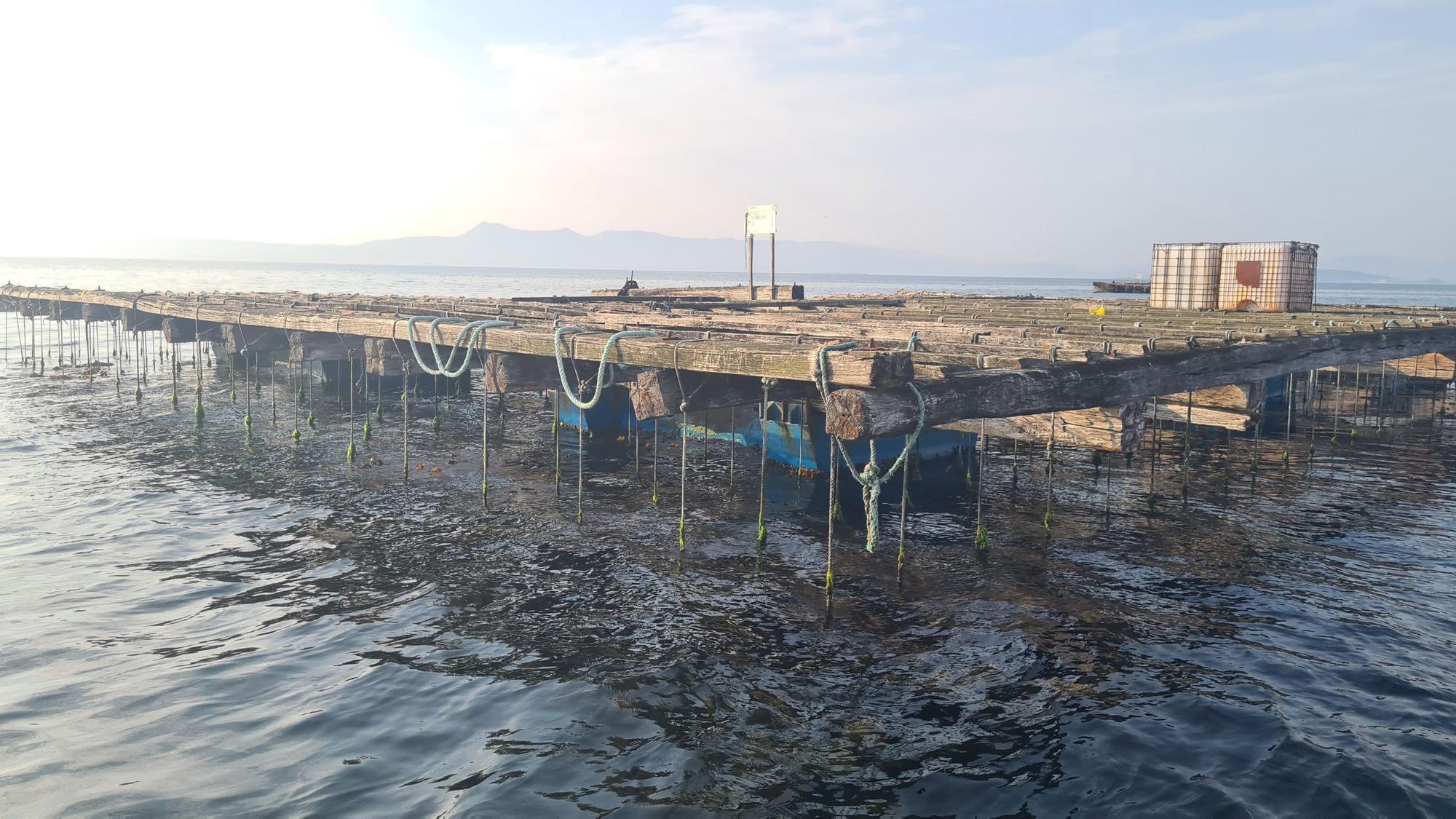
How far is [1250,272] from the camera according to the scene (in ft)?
71.2

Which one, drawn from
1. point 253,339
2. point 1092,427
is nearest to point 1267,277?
point 1092,427

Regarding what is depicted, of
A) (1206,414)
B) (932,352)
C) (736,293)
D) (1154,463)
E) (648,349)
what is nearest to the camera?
Answer: (932,352)

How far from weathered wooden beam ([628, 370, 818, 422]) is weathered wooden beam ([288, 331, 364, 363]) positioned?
42.9 ft

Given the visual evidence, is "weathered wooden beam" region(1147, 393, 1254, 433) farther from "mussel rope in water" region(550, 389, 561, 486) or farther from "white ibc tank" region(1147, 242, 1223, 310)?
"mussel rope in water" region(550, 389, 561, 486)

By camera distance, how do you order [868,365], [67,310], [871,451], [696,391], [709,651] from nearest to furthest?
[868,365] → [709,651] → [871,451] → [696,391] → [67,310]

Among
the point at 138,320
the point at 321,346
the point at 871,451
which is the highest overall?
the point at 138,320

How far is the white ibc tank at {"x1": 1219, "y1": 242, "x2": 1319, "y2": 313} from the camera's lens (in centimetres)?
2117

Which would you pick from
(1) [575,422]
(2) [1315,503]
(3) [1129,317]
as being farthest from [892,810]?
(1) [575,422]

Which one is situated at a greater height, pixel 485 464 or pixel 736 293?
pixel 736 293

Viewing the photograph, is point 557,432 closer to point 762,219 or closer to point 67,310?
point 762,219

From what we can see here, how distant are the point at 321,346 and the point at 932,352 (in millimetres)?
18214

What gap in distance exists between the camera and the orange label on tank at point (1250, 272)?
21.5 metres

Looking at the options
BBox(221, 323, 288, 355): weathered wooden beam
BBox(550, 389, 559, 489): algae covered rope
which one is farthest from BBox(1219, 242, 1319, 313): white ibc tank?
BBox(221, 323, 288, 355): weathered wooden beam

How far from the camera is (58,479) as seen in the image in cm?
1684
